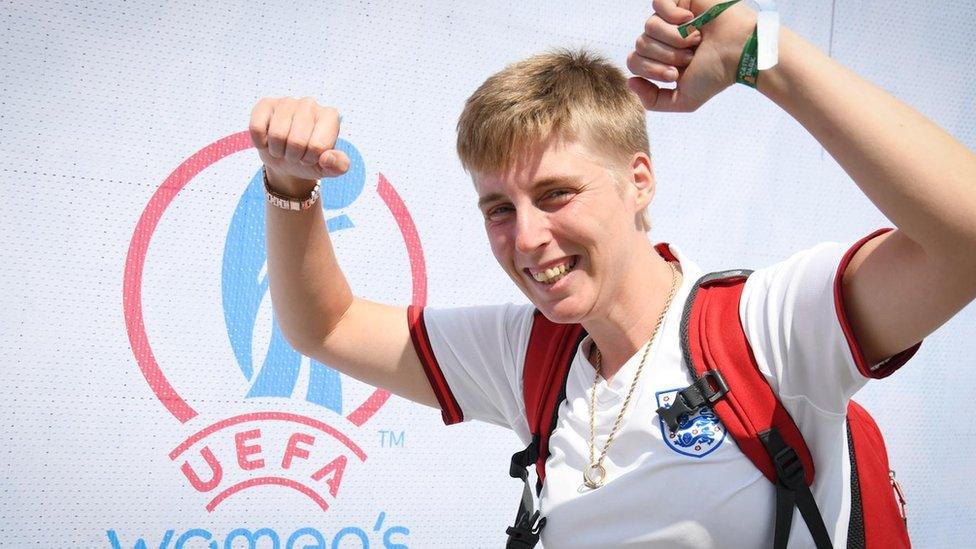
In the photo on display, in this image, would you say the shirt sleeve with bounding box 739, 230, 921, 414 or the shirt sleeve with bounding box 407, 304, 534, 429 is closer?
the shirt sleeve with bounding box 739, 230, 921, 414

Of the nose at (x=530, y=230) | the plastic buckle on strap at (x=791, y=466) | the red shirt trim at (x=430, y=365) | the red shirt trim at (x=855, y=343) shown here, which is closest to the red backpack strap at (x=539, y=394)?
the red shirt trim at (x=430, y=365)

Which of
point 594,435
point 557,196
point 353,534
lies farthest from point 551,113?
point 353,534

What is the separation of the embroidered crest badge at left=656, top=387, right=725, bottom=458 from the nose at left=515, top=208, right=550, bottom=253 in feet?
0.87

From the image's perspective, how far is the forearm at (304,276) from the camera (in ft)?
3.77

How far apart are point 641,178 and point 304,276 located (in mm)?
512

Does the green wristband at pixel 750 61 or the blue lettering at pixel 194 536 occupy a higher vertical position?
the green wristband at pixel 750 61

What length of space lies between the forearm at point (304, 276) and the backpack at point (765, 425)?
52 cm

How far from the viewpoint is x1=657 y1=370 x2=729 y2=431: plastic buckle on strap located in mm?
972

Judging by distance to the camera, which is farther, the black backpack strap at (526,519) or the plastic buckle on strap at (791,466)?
the black backpack strap at (526,519)

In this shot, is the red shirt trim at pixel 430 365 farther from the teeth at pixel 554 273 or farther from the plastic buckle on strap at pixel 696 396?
the plastic buckle on strap at pixel 696 396

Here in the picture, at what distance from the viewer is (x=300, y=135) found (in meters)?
0.93

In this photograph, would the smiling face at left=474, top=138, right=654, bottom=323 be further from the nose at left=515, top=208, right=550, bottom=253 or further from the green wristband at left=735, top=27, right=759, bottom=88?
the green wristband at left=735, top=27, right=759, bottom=88

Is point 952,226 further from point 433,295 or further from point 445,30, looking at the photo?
point 445,30

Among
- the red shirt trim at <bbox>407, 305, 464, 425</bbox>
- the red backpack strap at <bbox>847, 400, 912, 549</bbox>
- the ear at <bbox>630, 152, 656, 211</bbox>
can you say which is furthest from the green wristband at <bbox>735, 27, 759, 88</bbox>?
the red shirt trim at <bbox>407, 305, 464, 425</bbox>
